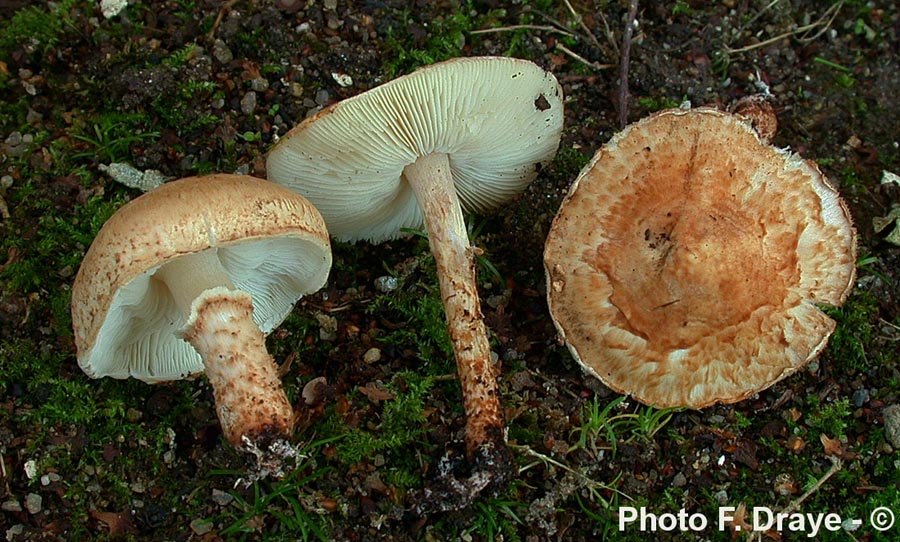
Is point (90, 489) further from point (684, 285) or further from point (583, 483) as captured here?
point (684, 285)

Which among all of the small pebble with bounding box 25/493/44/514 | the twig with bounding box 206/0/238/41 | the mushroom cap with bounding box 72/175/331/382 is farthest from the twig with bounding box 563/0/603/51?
the small pebble with bounding box 25/493/44/514

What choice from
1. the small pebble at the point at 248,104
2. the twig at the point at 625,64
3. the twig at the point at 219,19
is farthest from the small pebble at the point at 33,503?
the twig at the point at 625,64

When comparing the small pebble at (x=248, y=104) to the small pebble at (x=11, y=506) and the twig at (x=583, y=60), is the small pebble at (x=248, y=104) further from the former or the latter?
the small pebble at (x=11, y=506)

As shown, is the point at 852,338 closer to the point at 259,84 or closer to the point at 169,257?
the point at 169,257

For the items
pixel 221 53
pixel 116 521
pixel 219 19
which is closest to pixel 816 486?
pixel 116 521

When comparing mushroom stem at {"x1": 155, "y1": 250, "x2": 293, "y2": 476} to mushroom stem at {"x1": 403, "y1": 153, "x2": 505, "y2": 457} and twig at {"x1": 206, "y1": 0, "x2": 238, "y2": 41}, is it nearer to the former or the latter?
mushroom stem at {"x1": 403, "y1": 153, "x2": 505, "y2": 457}

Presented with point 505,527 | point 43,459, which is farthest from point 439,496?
point 43,459

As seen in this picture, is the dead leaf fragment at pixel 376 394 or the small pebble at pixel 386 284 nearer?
the dead leaf fragment at pixel 376 394
